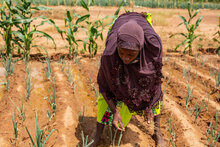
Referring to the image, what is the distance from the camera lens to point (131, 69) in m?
1.74

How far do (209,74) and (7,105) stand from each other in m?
3.21

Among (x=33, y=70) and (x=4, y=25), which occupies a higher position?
(x=4, y=25)

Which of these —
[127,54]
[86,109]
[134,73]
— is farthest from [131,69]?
[86,109]

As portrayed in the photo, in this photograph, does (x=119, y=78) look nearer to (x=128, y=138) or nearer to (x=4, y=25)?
(x=128, y=138)

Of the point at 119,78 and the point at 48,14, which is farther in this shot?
the point at 48,14

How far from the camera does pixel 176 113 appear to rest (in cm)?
255

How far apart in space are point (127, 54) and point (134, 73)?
0.27 meters

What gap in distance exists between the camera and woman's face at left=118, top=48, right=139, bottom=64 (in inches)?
59.9

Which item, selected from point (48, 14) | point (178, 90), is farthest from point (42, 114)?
point (48, 14)

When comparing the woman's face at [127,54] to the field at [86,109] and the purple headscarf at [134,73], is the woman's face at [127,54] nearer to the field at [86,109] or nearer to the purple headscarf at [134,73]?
the purple headscarf at [134,73]

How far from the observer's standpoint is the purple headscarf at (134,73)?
168 centimetres

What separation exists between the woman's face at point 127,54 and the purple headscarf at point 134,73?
5cm

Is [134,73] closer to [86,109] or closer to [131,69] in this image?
[131,69]

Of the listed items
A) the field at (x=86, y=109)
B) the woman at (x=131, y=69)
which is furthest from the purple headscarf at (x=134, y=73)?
the field at (x=86, y=109)
